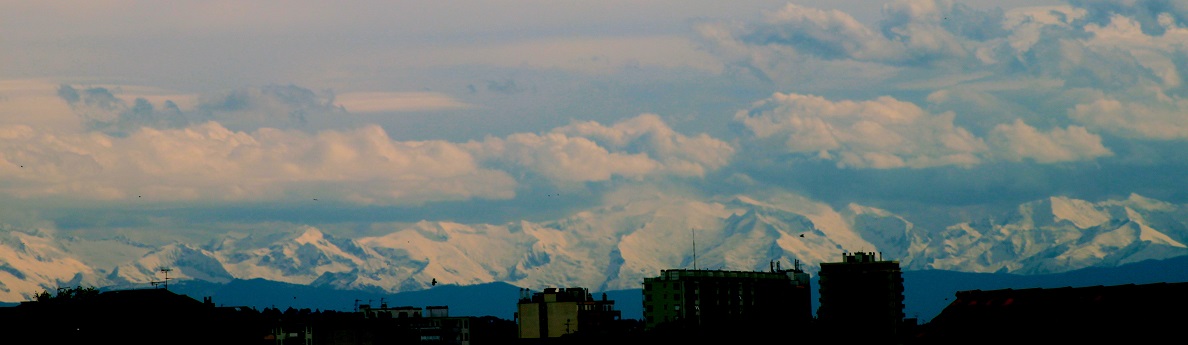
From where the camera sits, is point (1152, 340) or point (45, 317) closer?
point (1152, 340)

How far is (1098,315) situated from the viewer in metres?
88.2

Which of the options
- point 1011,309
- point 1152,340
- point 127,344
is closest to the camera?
point 1152,340

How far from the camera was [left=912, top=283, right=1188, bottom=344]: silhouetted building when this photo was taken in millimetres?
85562

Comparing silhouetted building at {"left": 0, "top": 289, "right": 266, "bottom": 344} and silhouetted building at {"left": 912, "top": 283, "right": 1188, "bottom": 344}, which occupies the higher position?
silhouetted building at {"left": 0, "top": 289, "right": 266, "bottom": 344}

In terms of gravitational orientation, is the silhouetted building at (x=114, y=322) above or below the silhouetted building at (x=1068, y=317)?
above

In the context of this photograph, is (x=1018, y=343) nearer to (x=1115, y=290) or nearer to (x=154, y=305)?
(x=1115, y=290)

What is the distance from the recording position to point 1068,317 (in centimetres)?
8956

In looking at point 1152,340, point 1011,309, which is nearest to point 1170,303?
point 1152,340

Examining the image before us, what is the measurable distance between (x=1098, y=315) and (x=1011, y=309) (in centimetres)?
544

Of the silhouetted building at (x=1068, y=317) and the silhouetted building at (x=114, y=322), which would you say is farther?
the silhouetted building at (x=114, y=322)

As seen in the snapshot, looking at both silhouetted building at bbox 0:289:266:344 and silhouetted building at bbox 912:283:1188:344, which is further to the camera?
silhouetted building at bbox 0:289:266:344

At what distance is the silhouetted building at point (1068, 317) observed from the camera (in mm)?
85562

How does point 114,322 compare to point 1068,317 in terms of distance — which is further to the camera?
point 114,322

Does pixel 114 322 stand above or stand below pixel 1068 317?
above
